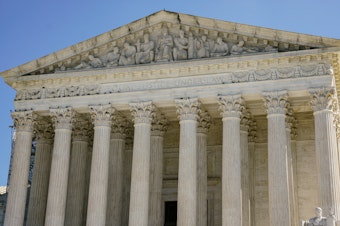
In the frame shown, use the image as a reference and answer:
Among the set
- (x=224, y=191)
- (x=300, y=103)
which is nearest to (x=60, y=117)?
(x=224, y=191)

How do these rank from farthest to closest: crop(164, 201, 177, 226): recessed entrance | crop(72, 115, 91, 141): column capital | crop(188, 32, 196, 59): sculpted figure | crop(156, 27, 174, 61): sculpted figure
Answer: crop(164, 201, 177, 226): recessed entrance, crop(72, 115, 91, 141): column capital, crop(156, 27, 174, 61): sculpted figure, crop(188, 32, 196, 59): sculpted figure

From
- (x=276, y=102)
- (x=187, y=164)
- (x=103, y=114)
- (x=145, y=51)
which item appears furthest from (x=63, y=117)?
(x=276, y=102)

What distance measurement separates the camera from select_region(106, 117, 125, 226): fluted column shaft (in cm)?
3416

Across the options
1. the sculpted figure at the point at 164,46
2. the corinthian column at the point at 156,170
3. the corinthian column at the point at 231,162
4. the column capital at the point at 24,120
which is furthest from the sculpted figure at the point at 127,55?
the column capital at the point at 24,120

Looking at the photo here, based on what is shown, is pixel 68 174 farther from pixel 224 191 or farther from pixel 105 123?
pixel 224 191

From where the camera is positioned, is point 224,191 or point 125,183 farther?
point 125,183

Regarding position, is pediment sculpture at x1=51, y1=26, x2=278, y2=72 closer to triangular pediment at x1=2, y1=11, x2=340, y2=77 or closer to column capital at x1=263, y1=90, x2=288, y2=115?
triangular pediment at x1=2, y1=11, x2=340, y2=77

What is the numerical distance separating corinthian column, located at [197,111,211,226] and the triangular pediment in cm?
414

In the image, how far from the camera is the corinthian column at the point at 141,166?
1204 inches

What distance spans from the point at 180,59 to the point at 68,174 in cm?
1107

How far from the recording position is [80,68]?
3450 centimetres

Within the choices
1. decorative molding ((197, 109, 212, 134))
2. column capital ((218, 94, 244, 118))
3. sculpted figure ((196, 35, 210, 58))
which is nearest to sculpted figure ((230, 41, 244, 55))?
sculpted figure ((196, 35, 210, 58))

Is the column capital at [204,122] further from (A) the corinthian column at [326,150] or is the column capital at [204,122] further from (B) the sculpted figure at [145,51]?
(A) the corinthian column at [326,150]

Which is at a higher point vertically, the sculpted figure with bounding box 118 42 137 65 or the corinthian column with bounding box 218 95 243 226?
the sculpted figure with bounding box 118 42 137 65
